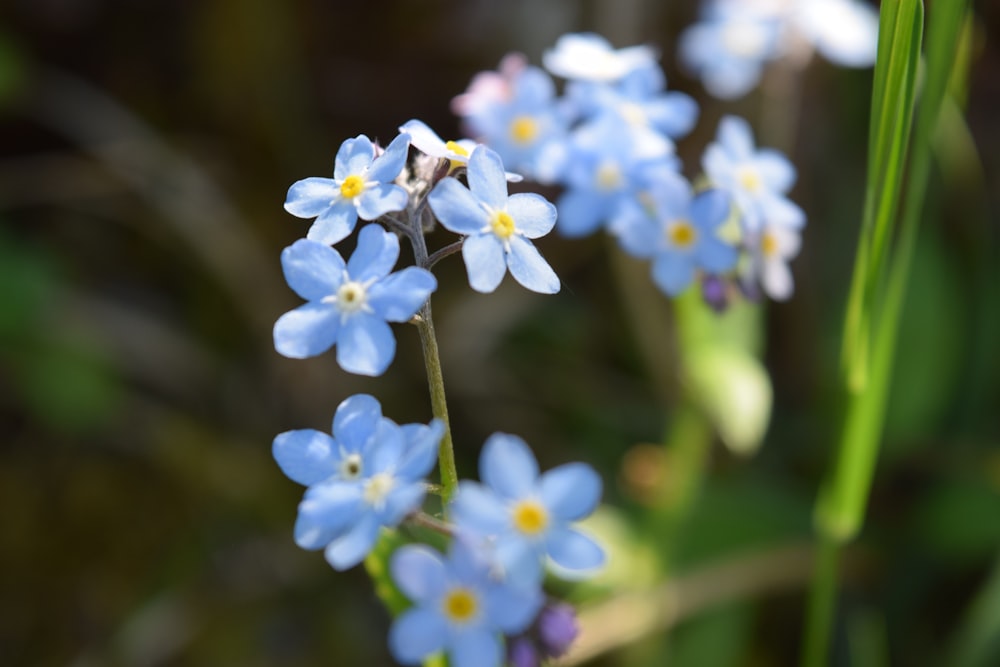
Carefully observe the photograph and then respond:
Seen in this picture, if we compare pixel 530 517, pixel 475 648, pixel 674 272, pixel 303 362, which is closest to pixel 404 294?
pixel 530 517

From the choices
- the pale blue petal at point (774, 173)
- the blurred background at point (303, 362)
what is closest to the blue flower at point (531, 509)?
the pale blue petal at point (774, 173)

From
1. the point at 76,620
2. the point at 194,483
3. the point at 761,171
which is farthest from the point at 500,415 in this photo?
the point at 761,171

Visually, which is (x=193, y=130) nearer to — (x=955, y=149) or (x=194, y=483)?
(x=194, y=483)

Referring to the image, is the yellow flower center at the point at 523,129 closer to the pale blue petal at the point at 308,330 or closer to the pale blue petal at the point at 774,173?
the pale blue petal at the point at 774,173

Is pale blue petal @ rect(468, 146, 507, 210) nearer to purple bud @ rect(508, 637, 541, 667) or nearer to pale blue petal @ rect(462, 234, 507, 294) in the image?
pale blue petal @ rect(462, 234, 507, 294)

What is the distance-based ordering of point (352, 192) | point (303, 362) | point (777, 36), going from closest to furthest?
point (352, 192) < point (777, 36) < point (303, 362)

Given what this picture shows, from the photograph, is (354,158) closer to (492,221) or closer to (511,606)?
(492,221)
